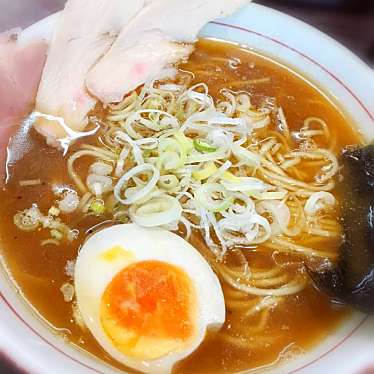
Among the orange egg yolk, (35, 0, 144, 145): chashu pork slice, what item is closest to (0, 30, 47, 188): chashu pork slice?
(35, 0, 144, 145): chashu pork slice

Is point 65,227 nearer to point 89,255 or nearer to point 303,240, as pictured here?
point 89,255

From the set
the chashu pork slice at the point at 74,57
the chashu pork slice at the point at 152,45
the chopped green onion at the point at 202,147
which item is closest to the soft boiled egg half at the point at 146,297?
the chopped green onion at the point at 202,147

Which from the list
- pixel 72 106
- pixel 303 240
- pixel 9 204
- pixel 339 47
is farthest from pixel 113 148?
pixel 339 47

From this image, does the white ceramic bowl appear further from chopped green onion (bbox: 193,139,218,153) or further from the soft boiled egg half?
chopped green onion (bbox: 193,139,218,153)

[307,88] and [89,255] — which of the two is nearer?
[89,255]

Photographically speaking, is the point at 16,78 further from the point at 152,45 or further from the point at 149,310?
the point at 149,310

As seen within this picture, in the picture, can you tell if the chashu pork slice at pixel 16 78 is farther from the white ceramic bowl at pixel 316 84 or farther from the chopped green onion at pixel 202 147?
the chopped green onion at pixel 202 147

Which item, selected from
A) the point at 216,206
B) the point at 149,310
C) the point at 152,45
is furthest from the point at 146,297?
the point at 152,45
